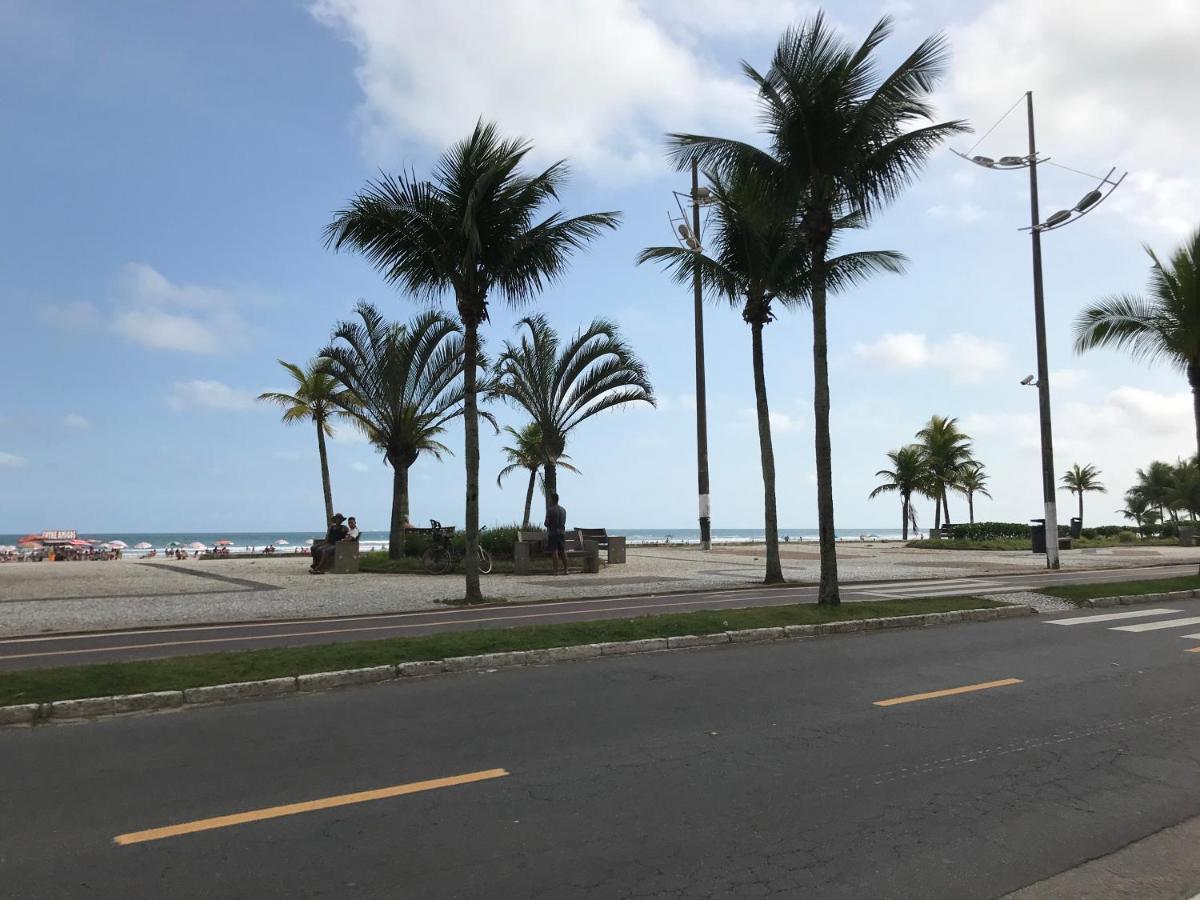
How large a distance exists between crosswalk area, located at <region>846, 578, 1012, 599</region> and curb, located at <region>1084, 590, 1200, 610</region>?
1565 mm

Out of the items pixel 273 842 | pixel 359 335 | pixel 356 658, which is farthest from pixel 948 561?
pixel 273 842

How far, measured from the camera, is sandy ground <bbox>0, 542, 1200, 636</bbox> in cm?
1318

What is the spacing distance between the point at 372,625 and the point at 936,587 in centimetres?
1177

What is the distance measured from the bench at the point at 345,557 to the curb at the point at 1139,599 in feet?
53.8

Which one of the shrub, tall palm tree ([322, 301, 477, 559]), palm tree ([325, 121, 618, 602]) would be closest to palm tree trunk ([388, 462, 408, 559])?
tall palm tree ([322, 301, 477, 559])

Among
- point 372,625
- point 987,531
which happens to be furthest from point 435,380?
point 987,531

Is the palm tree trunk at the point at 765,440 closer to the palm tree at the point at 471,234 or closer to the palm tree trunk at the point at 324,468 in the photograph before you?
the palm tree at the point at 471,234

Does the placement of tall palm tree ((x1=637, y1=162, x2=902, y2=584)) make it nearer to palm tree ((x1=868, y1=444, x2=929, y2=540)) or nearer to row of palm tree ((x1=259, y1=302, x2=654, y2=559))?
row of palm tree ((x1=259, y1=302, x2=654, y2=559))

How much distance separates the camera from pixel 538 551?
22875mm

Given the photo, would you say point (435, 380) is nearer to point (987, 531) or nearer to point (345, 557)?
point (345, 557)

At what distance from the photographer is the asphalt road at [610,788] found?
3955 millimetres

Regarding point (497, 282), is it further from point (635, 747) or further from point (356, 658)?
point (635, 747)

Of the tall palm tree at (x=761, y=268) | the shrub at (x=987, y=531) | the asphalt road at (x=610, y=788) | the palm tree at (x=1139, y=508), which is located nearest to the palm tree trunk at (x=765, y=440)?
the tall palm tree at (x=761, y=268)

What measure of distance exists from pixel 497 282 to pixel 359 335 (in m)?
11.1
